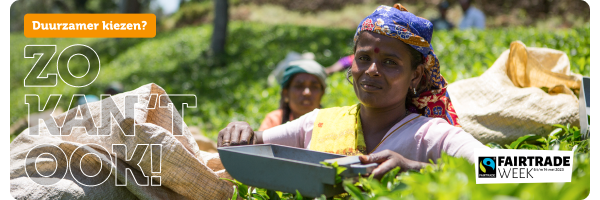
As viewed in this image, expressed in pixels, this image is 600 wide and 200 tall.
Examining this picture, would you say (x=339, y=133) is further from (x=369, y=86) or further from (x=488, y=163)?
(x=488, y=163)

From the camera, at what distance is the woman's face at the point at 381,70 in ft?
5.66

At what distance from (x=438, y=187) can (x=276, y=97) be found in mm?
5436

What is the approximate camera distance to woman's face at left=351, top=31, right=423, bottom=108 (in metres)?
1.72

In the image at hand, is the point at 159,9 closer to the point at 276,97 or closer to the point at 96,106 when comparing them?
the point at 276,97

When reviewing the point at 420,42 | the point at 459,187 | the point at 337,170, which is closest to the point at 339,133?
the point at 420,42

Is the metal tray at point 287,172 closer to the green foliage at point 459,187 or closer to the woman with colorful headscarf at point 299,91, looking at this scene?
the green foliage at point 459,187

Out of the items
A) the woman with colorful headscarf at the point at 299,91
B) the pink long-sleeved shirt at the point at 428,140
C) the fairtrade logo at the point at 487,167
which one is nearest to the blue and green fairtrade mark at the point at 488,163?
the fairtrade logo at the point at 487,167

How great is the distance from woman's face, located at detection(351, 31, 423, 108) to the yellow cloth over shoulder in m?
0.14

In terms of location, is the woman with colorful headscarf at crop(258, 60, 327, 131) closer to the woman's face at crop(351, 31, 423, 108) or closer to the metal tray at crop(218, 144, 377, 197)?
the woman's face at crop(351, 31, 423, 108)

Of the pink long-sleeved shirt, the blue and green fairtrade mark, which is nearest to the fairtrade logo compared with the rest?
the blue and green fairtrade mark

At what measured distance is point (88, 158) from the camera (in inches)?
73.0

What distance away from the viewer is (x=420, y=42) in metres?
1.75
